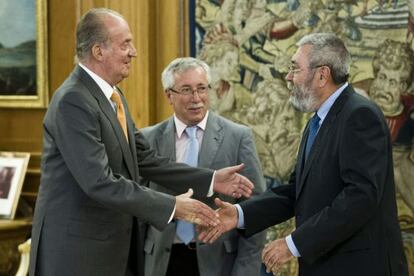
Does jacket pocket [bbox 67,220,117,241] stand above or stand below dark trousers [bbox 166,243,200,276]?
above

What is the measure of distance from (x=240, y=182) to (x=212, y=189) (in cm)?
18

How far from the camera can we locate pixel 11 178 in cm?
626

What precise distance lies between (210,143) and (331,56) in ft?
3.04

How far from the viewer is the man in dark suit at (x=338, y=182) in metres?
3.38

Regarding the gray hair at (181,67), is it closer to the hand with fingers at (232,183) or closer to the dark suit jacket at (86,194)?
the hand with fingers at (232,183)

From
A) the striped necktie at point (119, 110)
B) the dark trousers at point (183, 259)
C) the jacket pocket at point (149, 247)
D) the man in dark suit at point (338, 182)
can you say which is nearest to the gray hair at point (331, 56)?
the man in dark suit at point (338, 182)

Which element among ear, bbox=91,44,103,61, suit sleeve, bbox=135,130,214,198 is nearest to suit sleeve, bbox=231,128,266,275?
suit sleeve, bbox=135,130,214,198

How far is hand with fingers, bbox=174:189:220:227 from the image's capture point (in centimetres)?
379

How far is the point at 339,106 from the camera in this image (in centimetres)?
355

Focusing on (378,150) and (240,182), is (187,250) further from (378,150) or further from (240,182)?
(378,150)

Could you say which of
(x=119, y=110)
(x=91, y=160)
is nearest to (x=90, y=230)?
(x=91, y=160)

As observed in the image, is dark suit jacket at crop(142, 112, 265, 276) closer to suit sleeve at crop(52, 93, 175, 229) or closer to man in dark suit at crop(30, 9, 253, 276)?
man in dark suit at crop(30, 9, 253, 276)

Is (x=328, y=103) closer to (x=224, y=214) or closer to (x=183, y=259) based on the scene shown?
(x=224, y=214)

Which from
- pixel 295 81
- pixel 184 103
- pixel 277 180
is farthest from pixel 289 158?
pixel 295 81
